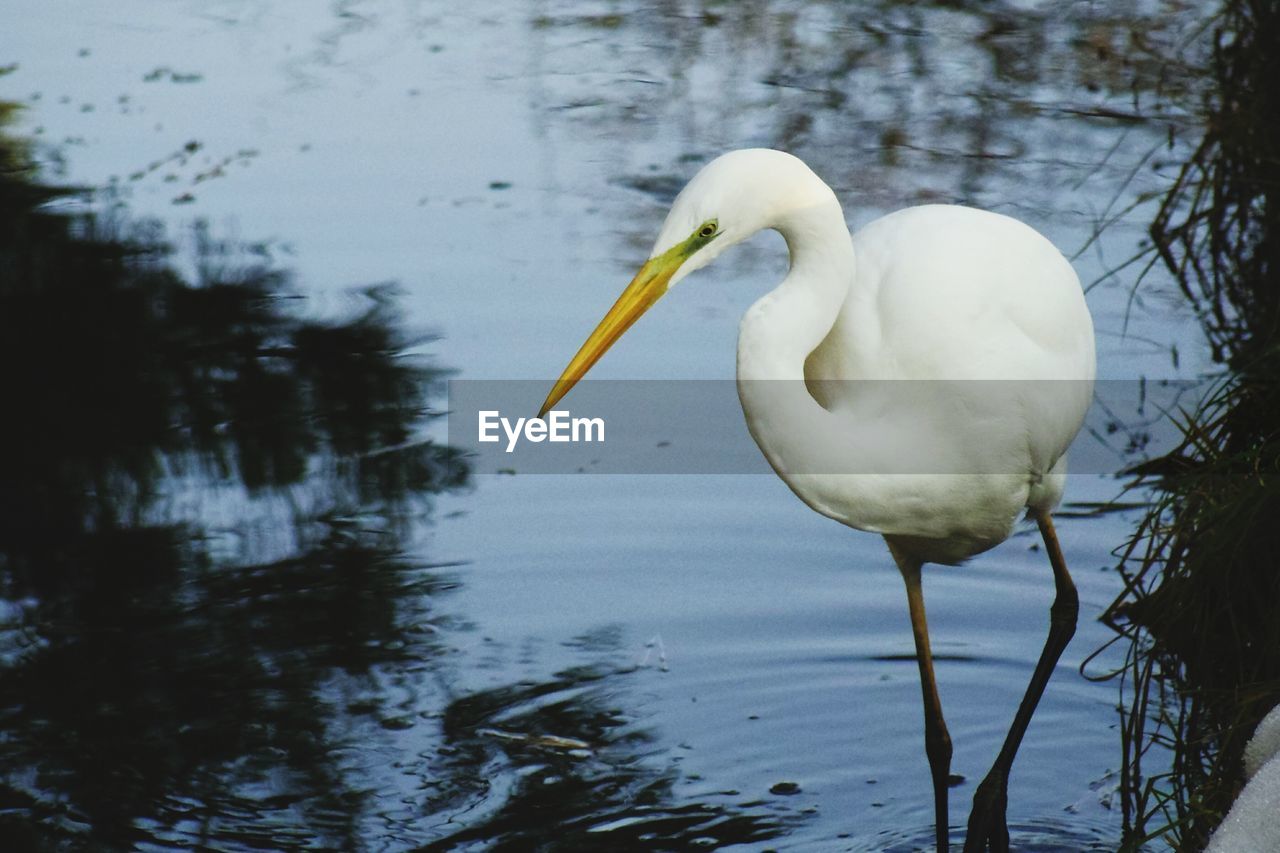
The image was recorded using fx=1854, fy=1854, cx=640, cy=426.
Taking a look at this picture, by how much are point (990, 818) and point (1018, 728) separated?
215mm

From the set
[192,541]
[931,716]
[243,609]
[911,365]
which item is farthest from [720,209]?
[192,541]

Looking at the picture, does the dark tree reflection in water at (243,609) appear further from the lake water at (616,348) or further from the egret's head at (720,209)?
the egret's head at (720,209)

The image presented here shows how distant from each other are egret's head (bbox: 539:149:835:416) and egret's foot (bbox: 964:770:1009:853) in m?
1.18

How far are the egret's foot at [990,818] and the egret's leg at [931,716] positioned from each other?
6 centimetres

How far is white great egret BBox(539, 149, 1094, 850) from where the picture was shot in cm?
288

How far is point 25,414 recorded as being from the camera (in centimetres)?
530

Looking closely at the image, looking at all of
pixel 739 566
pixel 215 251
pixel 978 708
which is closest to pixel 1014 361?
pixel 978 708

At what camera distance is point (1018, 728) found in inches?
141

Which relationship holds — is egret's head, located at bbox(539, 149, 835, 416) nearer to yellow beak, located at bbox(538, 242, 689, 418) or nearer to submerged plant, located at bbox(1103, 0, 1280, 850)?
yellow beak, located at bbox(538, 242, 689, 418)

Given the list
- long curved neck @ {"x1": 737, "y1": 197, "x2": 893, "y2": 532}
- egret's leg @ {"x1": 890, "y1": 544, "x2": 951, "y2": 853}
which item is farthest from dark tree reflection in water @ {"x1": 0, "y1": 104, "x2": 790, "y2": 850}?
long curved neck @ {"x1": 737, "y1": 197, "x2": 893, "y2": 532}

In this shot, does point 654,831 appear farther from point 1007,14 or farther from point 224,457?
point 1007,14

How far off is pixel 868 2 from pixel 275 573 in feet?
15.9

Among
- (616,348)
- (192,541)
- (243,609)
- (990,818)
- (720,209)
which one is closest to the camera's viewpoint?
(720,209)

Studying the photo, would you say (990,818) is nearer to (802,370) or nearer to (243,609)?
(802,370)
